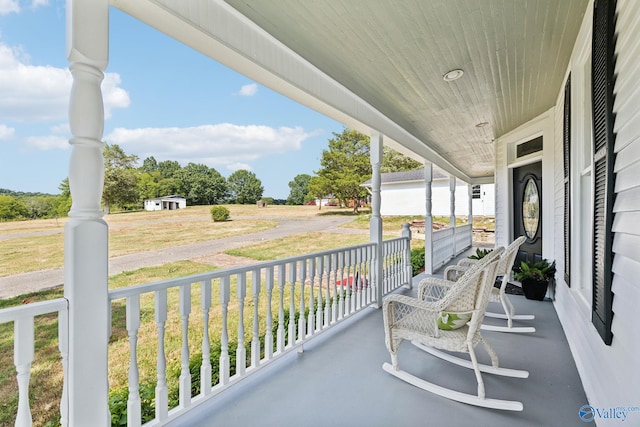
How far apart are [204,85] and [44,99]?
5.40 m

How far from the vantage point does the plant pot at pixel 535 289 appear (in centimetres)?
433

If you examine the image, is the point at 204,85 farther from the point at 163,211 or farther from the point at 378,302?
the point at 378,302

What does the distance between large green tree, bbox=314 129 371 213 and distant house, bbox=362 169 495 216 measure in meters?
2.39

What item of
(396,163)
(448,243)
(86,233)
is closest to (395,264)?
(448,243)

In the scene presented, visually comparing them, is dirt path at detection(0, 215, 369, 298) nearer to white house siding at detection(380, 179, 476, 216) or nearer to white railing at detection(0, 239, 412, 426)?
white railing at detection(0, 239, 412, 426)

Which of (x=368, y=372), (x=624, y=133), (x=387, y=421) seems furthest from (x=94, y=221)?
(x=624, y=133)

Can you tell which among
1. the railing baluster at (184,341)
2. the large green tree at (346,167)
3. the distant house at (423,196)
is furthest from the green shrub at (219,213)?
the distant house at (423,196)

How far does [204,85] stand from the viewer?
7.81 meters

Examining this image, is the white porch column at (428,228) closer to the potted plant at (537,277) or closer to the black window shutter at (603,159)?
the potted plant at (537,277)

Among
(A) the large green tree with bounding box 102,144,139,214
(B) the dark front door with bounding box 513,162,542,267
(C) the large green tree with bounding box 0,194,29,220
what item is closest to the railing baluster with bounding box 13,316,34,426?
(C) the large green tree with bounding box 0,194,29,220

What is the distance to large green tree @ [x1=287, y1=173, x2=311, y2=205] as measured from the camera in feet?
31.3

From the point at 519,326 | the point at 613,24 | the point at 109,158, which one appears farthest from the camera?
the point at 109,158

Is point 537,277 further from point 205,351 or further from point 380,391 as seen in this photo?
point 205,351

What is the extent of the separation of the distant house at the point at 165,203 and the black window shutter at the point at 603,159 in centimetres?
548
